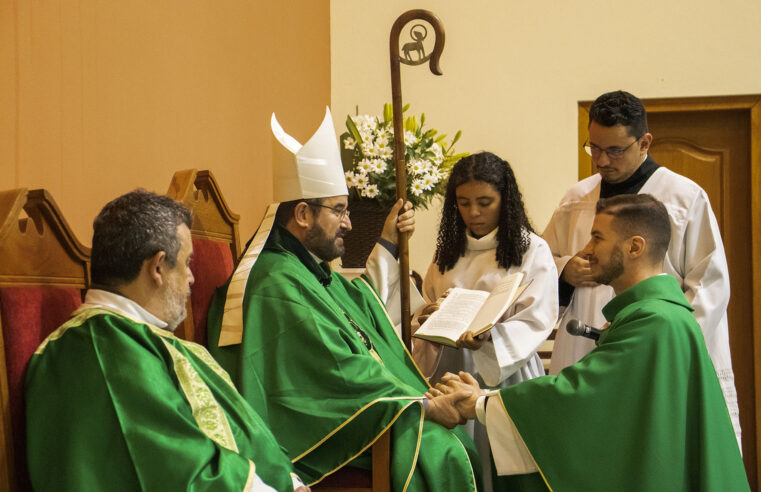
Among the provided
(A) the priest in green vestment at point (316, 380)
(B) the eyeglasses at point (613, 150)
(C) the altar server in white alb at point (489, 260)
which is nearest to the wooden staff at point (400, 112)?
(C) the altar server in white alb at point (489, 260)

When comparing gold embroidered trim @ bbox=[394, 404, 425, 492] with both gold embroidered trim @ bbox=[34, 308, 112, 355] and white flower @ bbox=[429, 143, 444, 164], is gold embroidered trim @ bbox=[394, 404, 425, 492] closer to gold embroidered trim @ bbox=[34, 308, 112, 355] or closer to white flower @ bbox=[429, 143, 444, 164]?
gold embroidered trim @ bbox=[34, 308, 112, 355]

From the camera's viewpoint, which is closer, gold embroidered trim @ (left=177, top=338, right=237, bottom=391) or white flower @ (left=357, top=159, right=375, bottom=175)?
gold embroidered trim @ (left=177, top=338, right=237, bottom=391)

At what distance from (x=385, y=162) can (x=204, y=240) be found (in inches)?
48.6

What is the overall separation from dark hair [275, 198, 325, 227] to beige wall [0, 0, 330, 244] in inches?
21.0

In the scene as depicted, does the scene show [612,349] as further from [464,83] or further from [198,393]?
[464,83]

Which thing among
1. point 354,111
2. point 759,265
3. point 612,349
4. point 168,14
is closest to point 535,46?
point 354,111

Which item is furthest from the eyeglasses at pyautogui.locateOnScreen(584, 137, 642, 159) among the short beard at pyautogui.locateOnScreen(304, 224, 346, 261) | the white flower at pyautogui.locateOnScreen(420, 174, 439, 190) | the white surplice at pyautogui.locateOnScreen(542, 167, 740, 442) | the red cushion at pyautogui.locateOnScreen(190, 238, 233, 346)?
the red cushion at pyautogui.locateOnScreen(190, 238, 233, 346)

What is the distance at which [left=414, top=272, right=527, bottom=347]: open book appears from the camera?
2.87m

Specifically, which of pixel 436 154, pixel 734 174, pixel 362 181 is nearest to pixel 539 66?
pixel 734 174

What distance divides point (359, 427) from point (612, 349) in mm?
813

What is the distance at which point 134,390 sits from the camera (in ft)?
6.10

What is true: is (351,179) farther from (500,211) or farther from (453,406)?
(453,406)

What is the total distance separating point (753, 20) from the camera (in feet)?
19.6

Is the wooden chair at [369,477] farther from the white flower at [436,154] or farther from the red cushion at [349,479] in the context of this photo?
the white flower at [436,154]
